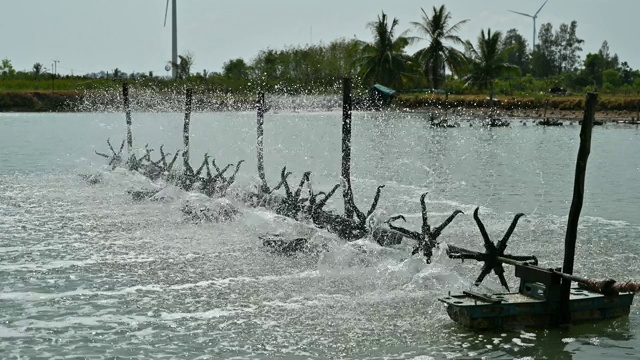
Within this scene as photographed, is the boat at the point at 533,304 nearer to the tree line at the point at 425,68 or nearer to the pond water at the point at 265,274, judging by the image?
the pond water at the point at 265,274

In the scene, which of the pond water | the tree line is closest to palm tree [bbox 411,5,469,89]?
the tree line

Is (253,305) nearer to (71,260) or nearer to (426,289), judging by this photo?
(426,289)

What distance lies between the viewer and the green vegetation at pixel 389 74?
87.6 metres

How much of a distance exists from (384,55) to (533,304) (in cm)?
7578

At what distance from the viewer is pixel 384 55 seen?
3457 inches

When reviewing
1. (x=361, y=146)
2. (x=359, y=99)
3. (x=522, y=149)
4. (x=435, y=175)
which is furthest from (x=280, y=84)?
(x=435, y=175)

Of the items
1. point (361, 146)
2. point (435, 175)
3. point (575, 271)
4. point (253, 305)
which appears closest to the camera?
point (253, 305)

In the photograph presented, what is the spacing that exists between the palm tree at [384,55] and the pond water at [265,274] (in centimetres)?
4719

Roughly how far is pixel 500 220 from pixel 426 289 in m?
11.3

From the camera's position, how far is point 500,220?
87.3 feet

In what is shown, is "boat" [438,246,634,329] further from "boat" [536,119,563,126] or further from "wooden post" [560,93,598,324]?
"boat" [536,119,563,126]

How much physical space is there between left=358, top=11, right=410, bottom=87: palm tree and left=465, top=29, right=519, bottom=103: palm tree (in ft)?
22.6

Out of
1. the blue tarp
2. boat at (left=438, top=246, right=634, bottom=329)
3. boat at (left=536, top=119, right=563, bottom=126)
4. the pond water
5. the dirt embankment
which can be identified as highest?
the blue tarp

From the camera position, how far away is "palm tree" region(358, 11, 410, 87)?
8725 cm
